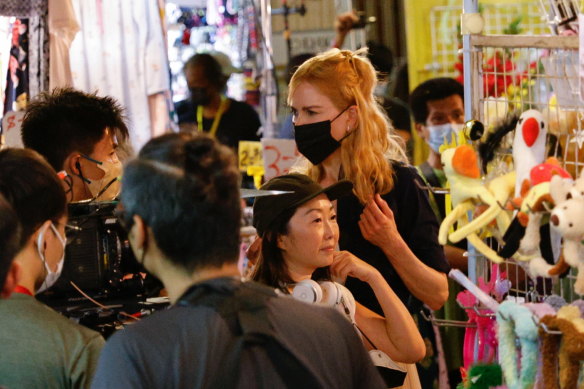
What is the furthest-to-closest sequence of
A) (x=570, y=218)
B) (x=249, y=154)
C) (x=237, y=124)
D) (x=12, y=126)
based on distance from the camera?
(x=237, y=124) < (x=249, y=154) < (x=12, y=126) < (x=570, y=218)

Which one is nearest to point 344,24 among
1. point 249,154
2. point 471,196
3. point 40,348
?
point 249,154

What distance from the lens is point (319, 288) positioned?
210 centimetres

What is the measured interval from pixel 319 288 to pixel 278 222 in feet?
0.84

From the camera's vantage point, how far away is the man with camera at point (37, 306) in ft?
5.49

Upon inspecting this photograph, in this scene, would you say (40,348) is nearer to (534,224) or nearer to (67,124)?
(534,224)

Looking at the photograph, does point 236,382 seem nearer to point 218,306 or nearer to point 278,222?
point 218,306

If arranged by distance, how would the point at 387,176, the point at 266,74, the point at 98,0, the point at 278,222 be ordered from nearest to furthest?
the point at 278,222 < the point at 387,176 < the point at 98,0 < the point at 266,74

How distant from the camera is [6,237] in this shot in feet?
4.79

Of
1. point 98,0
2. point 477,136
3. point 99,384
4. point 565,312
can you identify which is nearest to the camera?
point 99,384

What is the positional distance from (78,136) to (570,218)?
1.55m

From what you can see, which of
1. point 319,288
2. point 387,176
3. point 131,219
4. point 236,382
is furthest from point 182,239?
point 387,176

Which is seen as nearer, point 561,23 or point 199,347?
point 199,347

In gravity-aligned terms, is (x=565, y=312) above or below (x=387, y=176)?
below

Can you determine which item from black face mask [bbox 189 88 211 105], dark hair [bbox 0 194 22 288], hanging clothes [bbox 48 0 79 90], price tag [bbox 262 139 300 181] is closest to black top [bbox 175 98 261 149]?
black face mask [bbox 189 88 211 105]
